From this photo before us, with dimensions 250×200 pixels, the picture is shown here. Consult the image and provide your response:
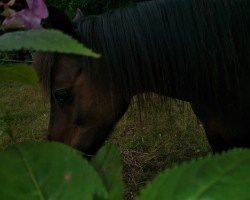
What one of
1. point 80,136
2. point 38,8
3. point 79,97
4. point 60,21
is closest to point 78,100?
point 79,97

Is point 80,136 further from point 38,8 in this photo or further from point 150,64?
point 38,8

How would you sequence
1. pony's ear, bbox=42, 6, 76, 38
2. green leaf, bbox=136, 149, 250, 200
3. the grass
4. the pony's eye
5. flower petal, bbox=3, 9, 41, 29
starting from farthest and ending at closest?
the grass, the pony's eye, pony's ear, bbox=42, 6, 76, 38, flower petal, bbox=3, 9, 41, 29, green leaf, bbox=136, 149, 250, 200

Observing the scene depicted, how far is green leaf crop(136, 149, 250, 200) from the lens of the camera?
16 cm

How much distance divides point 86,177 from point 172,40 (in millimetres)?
1229

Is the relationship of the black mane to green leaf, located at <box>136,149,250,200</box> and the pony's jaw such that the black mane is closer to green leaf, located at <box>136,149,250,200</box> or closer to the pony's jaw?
the pony's jaw

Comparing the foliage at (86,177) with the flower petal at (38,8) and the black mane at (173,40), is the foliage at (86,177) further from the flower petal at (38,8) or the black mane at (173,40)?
the black mane at (173,40)

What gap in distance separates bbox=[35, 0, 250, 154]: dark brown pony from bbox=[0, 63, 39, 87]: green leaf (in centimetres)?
111

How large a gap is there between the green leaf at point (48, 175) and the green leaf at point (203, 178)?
0.08ft

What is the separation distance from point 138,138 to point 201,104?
1691mm

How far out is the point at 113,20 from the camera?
142 cm

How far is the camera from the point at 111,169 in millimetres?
237

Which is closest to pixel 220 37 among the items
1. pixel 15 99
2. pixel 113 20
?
pixel 113 20

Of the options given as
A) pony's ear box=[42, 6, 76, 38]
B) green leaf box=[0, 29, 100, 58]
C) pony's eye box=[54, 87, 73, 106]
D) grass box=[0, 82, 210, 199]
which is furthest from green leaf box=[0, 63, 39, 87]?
grass box=[0, 82, 210, 199]

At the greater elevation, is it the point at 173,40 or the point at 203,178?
the point at 203,178
